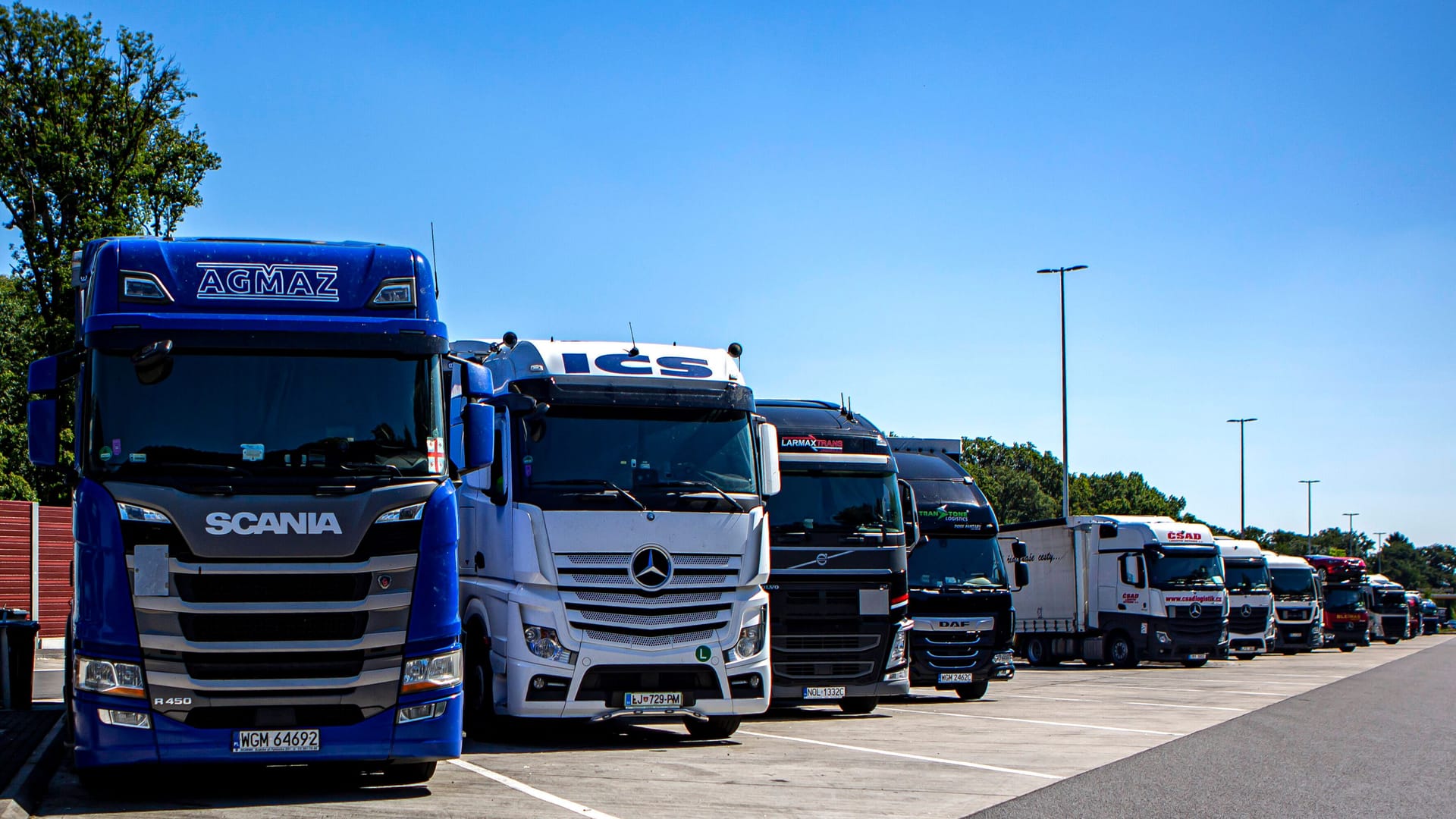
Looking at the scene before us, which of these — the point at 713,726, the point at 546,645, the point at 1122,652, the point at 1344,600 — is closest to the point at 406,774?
the point at 546,645

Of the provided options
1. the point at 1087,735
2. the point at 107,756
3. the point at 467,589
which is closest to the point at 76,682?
the point at 107,756

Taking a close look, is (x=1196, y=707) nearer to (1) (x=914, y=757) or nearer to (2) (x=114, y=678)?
(1) (x=914, y=757)

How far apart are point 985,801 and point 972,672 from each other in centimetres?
1027

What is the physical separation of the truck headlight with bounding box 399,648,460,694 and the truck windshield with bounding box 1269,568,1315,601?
3989cm

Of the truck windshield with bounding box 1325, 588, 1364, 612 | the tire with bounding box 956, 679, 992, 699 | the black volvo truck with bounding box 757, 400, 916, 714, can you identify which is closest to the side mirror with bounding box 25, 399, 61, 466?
the black volvo truck with bounding box 757, 400, 916, 714

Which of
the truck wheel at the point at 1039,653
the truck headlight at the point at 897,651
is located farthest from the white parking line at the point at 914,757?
the truck wheel at the point at 1039,653

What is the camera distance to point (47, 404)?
8891mm

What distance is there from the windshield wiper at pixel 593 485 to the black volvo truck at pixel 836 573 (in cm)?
345

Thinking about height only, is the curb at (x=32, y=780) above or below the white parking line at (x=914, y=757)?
above

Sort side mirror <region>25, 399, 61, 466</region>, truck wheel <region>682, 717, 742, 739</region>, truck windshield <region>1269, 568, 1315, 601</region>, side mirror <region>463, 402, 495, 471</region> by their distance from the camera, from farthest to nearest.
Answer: truck windshield <region>1269, 568, 1315, 601</region> → truck wheel <region>682, 717, 742, 739</region> → side mirror <region>463, 402, 495, 471</region> → side mirror <region>25, 399, 61, 466</region>

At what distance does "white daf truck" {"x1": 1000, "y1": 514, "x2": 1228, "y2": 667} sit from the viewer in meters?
32.2

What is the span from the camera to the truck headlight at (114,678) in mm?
8422

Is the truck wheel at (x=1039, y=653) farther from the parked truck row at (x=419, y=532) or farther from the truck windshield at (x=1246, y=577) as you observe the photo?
the parked truck row at (x=419, y=532)

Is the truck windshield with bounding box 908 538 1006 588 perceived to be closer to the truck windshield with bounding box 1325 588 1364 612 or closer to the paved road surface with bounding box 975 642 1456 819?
the paved road surface with bounding box 975 642 1456 819
